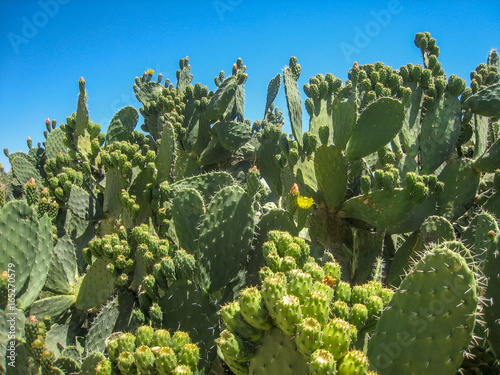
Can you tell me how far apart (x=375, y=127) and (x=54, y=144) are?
3263 millimetres

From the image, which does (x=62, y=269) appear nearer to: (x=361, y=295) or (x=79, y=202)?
(x=79, y=202)

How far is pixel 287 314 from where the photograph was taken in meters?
1.11

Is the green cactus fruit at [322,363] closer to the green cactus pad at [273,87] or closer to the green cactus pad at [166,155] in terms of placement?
the green cactus pad at [166,155]

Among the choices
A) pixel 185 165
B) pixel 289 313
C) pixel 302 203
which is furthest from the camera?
pixel 185 165

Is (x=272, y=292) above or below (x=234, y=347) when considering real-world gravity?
above

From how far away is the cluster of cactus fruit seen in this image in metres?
1.24

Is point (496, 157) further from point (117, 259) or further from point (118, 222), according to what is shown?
point (118, 222)

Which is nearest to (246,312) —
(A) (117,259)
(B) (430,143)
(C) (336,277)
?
(C) (336,277)

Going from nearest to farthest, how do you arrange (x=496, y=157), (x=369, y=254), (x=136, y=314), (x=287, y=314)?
(x=287, y=314) → (x=136, y=314) → (x=496, y=157) → (x=369, y=254)

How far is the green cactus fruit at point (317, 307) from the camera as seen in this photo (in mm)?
1135

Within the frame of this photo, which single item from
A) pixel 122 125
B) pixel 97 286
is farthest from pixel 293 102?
pixel 97 286

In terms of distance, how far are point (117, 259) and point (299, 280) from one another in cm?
131

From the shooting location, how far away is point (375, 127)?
8.91 feet

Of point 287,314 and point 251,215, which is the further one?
point 251,215
